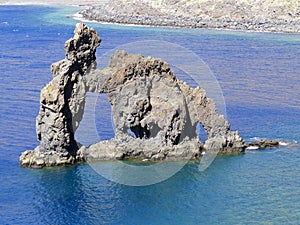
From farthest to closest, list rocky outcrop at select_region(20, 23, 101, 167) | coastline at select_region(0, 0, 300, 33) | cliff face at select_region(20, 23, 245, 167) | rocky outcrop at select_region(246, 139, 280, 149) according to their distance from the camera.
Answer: coastline at select_region(0, 0, 300, 33) < rocky outcrop at select_region(246, 139, 280, 149) < cliff face at select_region(20, 23, 245, 167) < rocky outcrop at select_region(20, 23, 101, 167)

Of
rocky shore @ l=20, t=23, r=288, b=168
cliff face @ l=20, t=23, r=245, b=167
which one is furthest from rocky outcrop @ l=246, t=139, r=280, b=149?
cliff face @ l=20, t=23, r=245, b=167

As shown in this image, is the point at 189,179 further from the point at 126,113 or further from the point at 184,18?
the point at 184,18

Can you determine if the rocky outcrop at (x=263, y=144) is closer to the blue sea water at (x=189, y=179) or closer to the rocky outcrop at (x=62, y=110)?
the blue sea water at (x=189, y=179)

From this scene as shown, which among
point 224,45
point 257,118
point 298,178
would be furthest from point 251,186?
point 224,45

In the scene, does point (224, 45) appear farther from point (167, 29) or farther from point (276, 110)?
point (276, 110)

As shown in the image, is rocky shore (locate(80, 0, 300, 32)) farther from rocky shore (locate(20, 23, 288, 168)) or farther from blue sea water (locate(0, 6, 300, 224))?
rocky shore (locate(20, 23, 288, 168))

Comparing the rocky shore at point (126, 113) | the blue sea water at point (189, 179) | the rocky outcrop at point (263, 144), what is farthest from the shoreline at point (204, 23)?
the rocky shore at point (126, 113)
